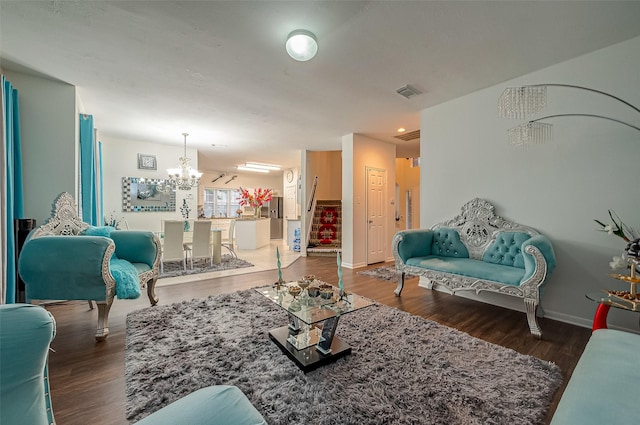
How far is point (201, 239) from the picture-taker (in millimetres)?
4777

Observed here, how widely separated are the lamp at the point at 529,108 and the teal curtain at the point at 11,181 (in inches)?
183

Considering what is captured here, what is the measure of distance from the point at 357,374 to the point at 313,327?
57cm

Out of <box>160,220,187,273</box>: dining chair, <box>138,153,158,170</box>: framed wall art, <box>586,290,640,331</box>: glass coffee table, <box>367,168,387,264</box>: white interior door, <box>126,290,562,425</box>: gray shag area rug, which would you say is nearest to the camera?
<box>126,290,562,425</box>: gray shag area rug

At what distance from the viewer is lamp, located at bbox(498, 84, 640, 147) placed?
7.27ft

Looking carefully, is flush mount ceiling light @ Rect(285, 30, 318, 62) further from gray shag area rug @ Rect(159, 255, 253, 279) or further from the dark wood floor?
gray shag area rug @ Rect(159, 255, 253, 279)

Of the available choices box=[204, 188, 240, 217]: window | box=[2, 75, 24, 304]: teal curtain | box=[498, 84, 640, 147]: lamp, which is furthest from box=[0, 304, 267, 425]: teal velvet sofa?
box=[204, 188, 240, 217]: window

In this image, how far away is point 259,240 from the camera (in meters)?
7.52

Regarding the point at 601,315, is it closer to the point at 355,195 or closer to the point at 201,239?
the point at 355,195

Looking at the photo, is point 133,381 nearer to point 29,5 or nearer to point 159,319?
point 159,319

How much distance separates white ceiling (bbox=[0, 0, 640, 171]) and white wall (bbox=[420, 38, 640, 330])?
0.81 feet

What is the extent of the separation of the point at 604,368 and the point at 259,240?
7.14m

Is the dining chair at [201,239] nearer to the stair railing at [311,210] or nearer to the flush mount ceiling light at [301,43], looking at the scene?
the stair railing at [311,210]

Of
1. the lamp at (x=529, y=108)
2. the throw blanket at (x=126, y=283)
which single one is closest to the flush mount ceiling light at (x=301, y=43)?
the lamp at (x=529, y=108)

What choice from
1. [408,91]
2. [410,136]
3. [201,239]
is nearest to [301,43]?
[408,91]
